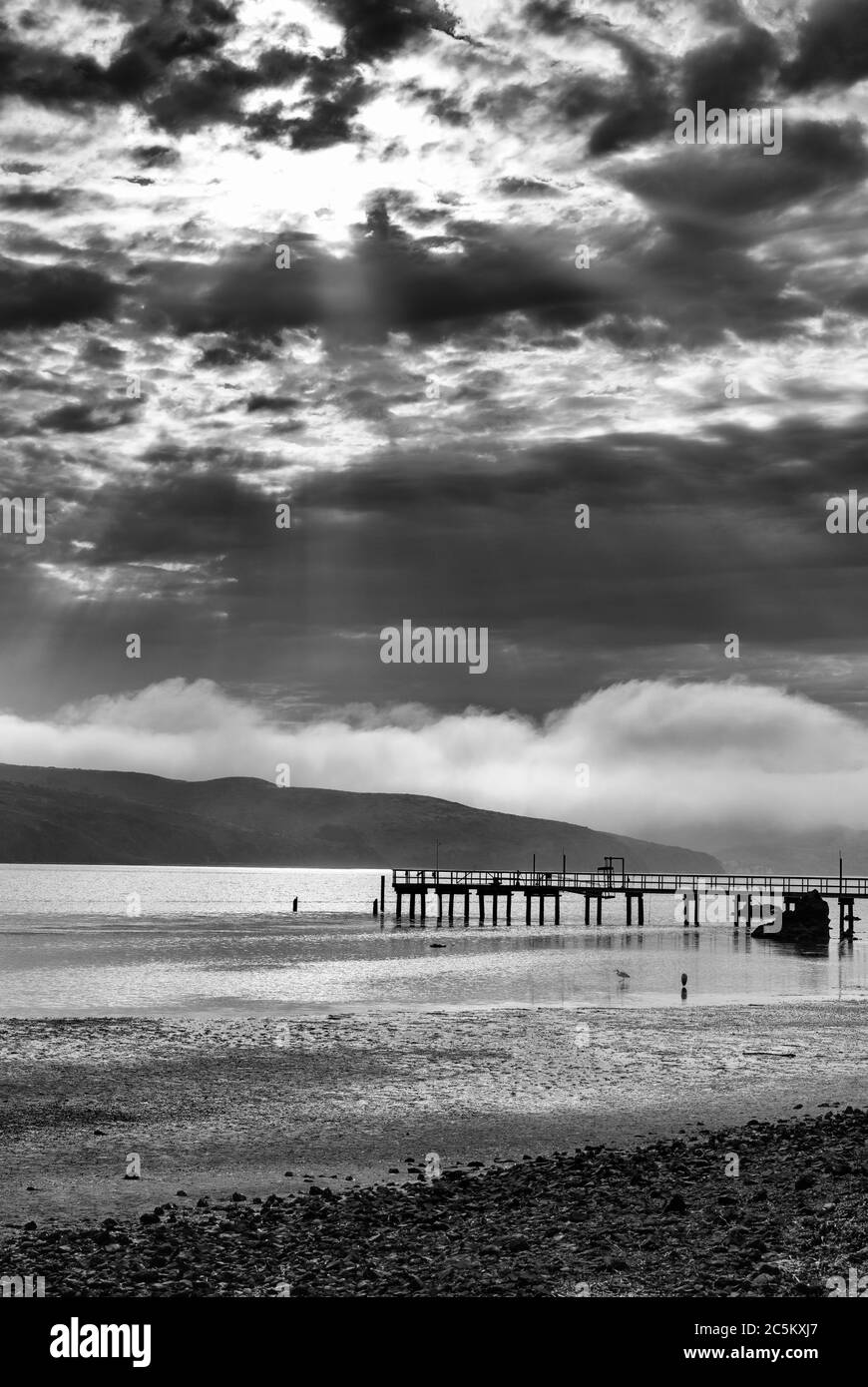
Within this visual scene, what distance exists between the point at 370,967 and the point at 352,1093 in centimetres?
4148

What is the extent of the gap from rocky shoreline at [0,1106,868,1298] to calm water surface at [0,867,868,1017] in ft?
93.6

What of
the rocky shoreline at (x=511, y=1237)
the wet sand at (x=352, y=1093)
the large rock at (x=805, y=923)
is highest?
the rocky shoreline at (x=511, y=1237)

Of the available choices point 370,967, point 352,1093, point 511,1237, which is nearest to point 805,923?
point 370,967

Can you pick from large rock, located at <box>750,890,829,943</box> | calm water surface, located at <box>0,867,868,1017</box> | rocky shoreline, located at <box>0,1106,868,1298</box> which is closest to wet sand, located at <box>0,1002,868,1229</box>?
rocky shoreline, located at <box>0,1106,868,1298</box>

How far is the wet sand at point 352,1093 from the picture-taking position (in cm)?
2000

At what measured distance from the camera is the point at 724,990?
187 feet

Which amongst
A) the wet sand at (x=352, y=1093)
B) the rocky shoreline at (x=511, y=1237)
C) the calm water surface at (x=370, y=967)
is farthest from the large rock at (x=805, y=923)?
the rocky shoreline at (x=511, y=1237)

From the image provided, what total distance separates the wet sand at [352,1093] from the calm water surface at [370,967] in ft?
27.1

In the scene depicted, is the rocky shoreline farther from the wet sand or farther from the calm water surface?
the calm water surface

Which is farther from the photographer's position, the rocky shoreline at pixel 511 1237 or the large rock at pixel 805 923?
the large rock at pixel 805 923

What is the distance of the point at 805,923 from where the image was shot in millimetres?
100562

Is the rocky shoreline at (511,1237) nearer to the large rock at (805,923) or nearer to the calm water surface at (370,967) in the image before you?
the calm water surface at (370,967)

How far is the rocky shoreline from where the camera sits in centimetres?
1244
